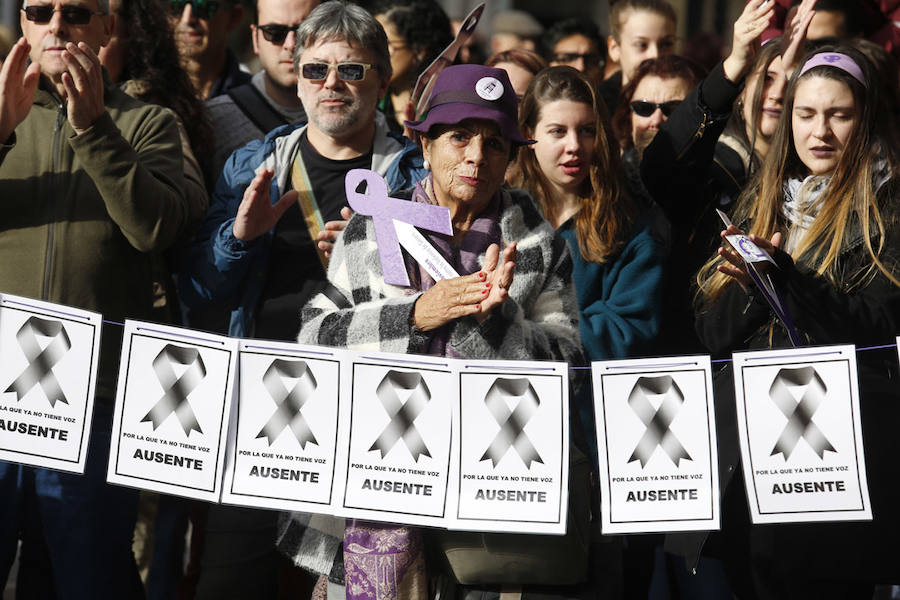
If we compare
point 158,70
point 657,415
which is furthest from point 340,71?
point 657,415

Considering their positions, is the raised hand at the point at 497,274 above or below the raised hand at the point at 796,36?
→ below

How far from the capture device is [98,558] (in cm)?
391

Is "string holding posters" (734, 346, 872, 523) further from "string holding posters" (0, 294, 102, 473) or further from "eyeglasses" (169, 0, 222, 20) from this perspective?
"eyeglasses" (169, 0, 222, 20)

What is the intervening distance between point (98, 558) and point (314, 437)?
952 millimetres

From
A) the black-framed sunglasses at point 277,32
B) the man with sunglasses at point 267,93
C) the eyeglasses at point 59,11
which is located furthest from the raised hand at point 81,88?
the black-framed sunglasses at point 277,32

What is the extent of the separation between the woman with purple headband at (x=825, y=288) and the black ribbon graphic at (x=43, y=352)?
6.22ft

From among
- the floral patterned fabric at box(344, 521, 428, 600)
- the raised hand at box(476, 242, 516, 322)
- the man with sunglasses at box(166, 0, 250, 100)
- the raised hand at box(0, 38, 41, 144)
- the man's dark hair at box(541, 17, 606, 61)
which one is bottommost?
the floral patterned fabric at box(344, 521, 428, 600)

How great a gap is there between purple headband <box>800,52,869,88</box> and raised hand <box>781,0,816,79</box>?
248 millimetres

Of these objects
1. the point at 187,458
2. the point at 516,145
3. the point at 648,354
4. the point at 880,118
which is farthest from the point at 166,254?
the point at 880,118

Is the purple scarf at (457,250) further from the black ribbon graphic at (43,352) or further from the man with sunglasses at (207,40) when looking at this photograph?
the man with sunglasses at (207,40)

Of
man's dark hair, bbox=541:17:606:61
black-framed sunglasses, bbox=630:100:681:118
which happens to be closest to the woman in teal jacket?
black-framed sunglasses, bbox=630:100:681:118

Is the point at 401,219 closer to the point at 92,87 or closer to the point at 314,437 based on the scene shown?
the point at 314,437

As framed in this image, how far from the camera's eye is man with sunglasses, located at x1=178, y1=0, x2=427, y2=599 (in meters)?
4.21

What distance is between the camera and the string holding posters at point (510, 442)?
337 centimetres
